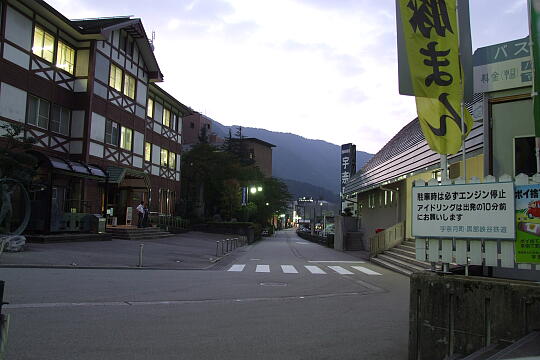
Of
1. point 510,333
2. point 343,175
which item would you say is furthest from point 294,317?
point 343,175

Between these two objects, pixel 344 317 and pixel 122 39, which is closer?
pixel 344 317

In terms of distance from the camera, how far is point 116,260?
16.7 m

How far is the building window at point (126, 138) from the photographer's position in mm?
30625

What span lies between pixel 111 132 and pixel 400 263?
778 inches

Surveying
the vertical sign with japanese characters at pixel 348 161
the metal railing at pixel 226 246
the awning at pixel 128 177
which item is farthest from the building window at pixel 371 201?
the vertical sign with japanese characters at pixel 348 161

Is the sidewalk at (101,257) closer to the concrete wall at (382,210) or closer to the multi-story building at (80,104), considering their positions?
the multi-story building at (80,104)

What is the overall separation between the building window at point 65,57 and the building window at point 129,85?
4.77 meters

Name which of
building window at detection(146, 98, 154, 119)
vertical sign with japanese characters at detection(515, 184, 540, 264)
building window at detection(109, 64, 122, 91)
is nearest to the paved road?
vertical sign with japanese characters at detection(515, 184, 540, 264)

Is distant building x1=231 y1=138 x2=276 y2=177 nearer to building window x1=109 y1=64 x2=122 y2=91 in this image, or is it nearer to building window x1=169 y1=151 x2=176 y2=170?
building window x1=169 y1=151 x2=176 y2=170

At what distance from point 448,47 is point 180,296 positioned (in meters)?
7.37

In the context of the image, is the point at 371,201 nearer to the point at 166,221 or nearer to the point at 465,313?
the point at 166,221

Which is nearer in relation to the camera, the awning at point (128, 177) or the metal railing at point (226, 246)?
the metal railing at point (226, 246)

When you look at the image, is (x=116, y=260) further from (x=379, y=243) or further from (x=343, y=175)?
(x=343, y=175)

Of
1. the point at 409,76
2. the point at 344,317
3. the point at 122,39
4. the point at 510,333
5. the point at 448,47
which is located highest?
the point at 122,39
